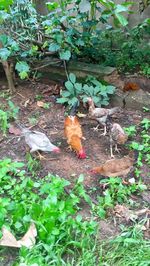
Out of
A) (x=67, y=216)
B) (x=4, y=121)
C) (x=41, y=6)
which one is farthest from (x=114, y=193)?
(x=41, y=6)

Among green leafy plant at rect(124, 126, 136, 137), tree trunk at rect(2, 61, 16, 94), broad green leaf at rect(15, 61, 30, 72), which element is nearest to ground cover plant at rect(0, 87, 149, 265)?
green leafy plant at rect(124, 126, 136, 137)

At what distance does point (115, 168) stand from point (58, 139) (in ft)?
2.57

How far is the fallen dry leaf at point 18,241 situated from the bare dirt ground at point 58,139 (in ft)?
1.57

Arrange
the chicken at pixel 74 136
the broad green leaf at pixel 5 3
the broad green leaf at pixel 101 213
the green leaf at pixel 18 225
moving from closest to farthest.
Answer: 1. the green leaf at pixel 18 225
2. the broad green leaf at pixel 101 213
3. the chicken at pixel 74 136
4. the broad green leaf at pixel 5 3

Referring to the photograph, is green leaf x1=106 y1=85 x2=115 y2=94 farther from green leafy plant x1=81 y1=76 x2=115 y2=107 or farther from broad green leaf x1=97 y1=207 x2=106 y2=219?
broad green leaf x1=97 y1=207 x2=106 y2=219

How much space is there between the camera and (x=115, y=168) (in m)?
2.92

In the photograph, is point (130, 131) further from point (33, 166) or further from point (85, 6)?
point (85, 6)

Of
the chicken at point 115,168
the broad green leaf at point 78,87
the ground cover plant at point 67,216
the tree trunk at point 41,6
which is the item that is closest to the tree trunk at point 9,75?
the broad green leaf at point 78,87

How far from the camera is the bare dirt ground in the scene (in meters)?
3.03

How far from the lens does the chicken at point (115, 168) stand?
2895 millimetres

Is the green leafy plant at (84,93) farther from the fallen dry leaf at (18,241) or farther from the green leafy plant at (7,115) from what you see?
the fallen dry leaf at (18,241)

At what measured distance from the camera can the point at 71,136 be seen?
10.3 feet

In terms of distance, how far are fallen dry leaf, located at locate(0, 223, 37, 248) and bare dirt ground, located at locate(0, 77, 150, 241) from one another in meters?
0.48

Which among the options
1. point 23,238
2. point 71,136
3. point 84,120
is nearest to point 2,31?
point 84,120
